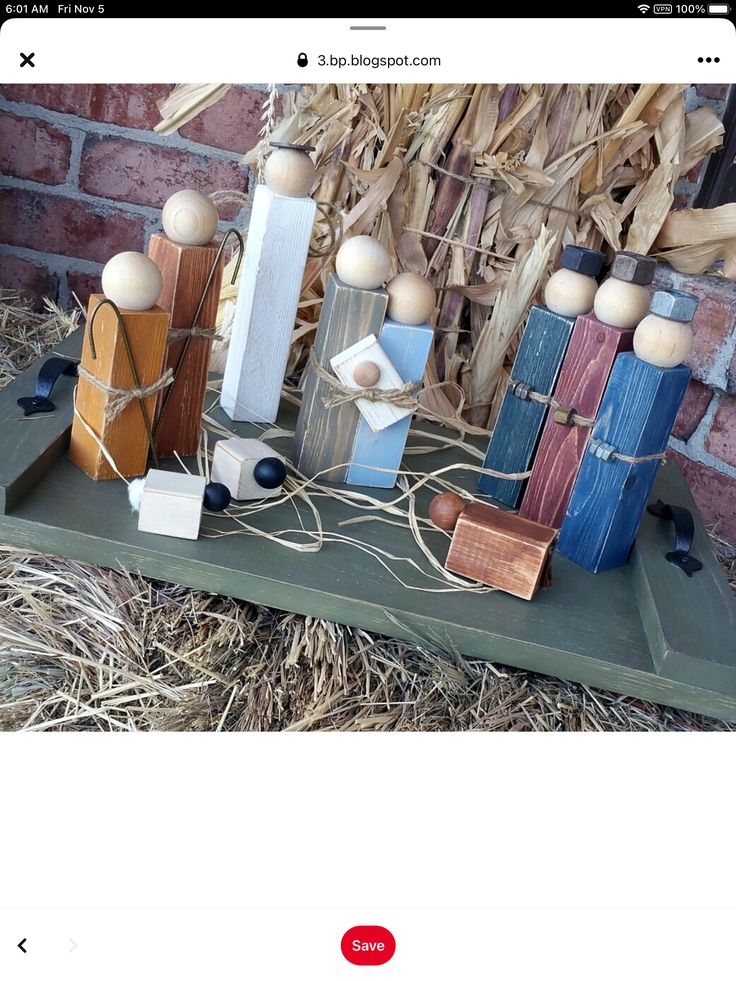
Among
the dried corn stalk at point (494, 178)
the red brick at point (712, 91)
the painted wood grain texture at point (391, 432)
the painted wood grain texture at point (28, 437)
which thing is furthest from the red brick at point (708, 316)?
the painted wood grain texture at point (28, 437)

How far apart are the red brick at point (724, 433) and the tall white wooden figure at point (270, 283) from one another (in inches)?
20.9

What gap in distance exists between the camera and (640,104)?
104 centimetres

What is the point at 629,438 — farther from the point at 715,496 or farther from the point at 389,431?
the point at 715,496

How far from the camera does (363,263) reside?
2.79 ft

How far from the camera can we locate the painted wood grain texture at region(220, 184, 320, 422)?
0.93 meters

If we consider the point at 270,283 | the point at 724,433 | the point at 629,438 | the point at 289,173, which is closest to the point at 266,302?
the point at 270,283

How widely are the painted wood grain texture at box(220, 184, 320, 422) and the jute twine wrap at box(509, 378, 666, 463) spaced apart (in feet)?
0.77

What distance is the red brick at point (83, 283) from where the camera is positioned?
1438mm

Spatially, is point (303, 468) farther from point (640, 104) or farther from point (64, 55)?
point (640, 104)

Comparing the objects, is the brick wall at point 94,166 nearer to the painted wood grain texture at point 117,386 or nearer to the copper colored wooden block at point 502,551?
the painted wood grain texture at point 117,386

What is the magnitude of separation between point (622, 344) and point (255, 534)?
351mm

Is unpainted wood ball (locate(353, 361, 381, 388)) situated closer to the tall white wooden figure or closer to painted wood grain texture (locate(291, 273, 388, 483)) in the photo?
painted wood grain texture (locate(291, 273, 388, 483))

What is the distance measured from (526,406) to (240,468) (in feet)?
0.89

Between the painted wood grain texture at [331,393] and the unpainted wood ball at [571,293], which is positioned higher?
the unpainted wood ball at [571,293]
